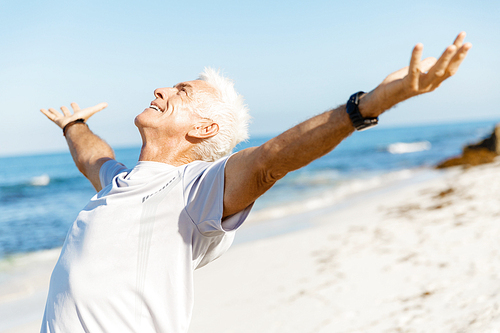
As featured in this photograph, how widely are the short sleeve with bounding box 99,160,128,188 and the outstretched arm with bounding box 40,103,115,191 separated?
112 millimetres

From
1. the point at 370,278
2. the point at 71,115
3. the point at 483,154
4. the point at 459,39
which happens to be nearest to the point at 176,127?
the point at 459,39

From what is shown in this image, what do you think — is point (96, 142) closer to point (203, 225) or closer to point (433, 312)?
point (203, 225)

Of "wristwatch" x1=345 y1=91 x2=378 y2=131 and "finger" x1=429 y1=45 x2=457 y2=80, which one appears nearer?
"finger" x1=429 y1=45 x2=457 y2=80

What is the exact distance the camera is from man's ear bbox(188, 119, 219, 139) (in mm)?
1937

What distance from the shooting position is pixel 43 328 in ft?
5.69

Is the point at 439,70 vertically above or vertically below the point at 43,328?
above

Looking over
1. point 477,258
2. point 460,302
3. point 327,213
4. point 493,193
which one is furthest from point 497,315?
point 327,213

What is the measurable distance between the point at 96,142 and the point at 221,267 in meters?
4.28

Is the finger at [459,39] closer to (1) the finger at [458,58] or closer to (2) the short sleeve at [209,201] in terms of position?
(1) the finger at [458,58]

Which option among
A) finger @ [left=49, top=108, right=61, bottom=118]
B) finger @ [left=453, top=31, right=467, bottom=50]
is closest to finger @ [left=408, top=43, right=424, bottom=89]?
finger @ [left=453, top=31, right=467, bottom=50]

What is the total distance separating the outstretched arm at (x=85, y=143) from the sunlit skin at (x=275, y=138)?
31.0 inches

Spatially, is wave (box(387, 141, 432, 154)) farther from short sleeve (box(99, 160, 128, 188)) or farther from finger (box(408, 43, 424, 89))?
finger (box(408, 43, 424, 89))

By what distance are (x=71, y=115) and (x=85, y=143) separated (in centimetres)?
38

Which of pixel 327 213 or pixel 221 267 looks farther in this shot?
pixel 327 213
